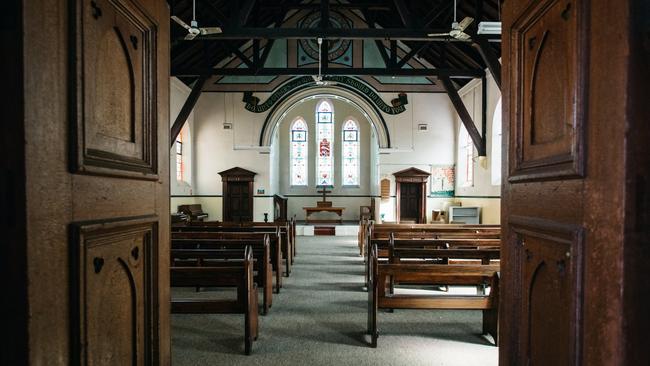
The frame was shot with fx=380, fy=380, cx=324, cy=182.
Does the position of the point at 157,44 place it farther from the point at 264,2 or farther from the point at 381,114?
the point at 381,114

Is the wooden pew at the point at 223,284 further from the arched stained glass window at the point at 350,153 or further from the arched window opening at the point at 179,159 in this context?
the arched stained glass window at the point at 350,153

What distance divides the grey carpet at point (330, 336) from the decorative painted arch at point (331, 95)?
7721mm

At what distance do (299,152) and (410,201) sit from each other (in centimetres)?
468

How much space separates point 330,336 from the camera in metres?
3.41


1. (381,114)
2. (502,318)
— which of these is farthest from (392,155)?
(502,318)

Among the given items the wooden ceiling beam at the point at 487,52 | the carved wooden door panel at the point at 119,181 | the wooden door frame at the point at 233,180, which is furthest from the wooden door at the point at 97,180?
the wooden door frame at the point at 233,180

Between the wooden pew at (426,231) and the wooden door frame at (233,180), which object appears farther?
the wooden door frame at (233,180)

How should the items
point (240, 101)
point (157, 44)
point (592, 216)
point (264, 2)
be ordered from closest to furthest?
point (592, 216) → point (157, 44) → point (264, 2) → point (240, 101)

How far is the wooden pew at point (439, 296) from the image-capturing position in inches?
126

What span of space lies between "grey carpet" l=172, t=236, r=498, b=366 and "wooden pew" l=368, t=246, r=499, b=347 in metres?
0.22

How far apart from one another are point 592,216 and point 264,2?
10.9 meters

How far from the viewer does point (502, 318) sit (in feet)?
4.25

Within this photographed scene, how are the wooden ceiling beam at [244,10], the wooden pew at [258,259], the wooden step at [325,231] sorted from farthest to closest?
the wooden step at [325,231] < the wooden ceiling beam at [244,10] < the wooden pew at [258,259]

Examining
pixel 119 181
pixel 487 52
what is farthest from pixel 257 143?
pixel 119 181
